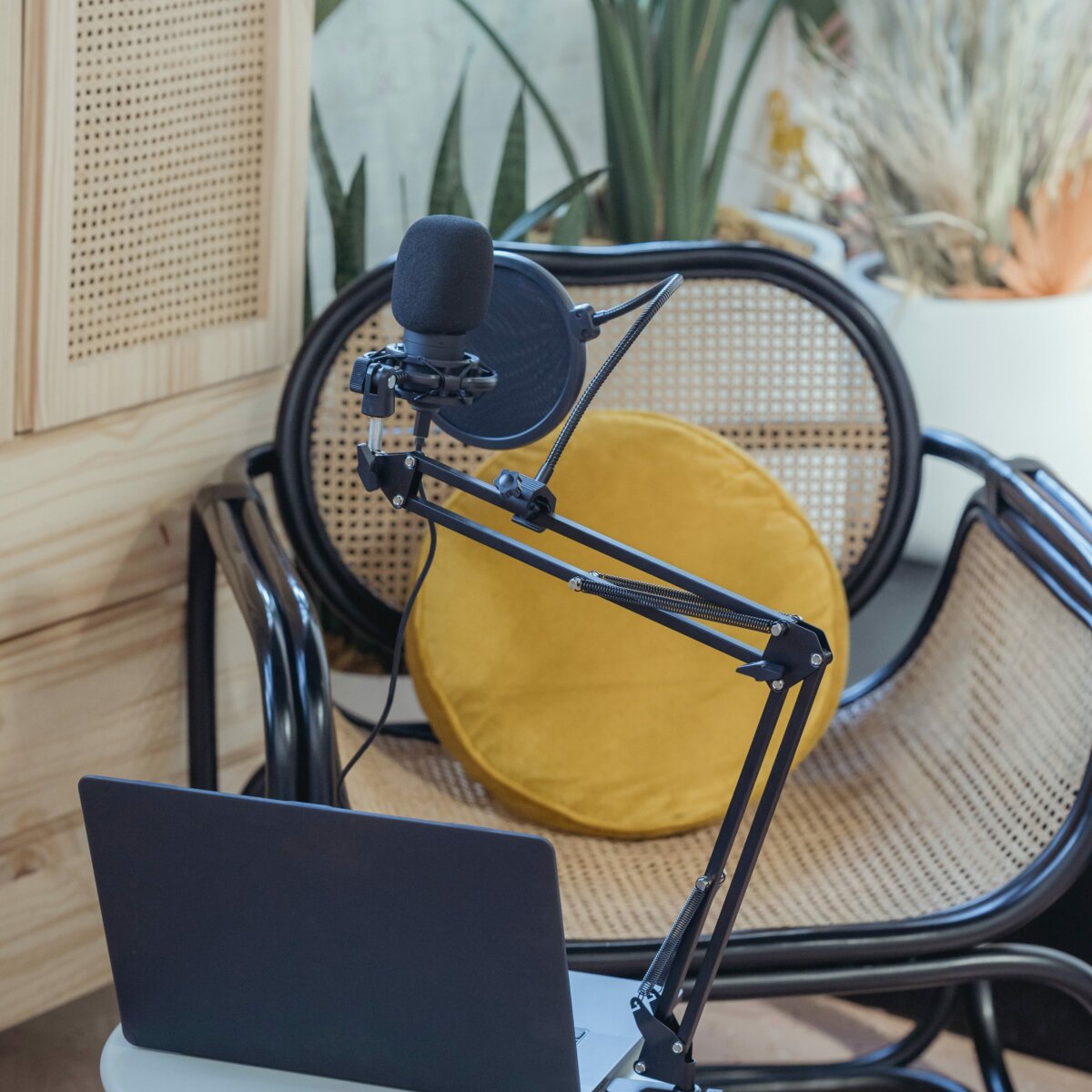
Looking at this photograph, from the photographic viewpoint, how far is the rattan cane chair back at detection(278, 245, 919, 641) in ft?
4.48

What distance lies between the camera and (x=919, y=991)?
5.27 ft

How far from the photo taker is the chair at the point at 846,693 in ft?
3.56

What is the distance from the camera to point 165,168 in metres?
1.22

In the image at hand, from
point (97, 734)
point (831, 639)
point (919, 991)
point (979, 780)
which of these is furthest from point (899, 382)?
point (97, 734)

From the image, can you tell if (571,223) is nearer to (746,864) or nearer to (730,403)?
(730,403)

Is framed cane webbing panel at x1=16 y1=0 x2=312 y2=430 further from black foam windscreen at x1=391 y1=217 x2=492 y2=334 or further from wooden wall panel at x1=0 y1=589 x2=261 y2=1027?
black foam windscreen at x1=391 y1=217 x2=492 y2=334

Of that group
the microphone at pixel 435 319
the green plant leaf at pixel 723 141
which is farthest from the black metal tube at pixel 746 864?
the green plant leaf at pixel 723 141

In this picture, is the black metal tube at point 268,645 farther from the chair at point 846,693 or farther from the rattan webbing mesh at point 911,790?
the rattan webbing mesh at point 911,790

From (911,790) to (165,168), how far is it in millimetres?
833

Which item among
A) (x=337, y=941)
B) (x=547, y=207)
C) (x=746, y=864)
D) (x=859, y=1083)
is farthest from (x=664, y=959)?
(x=547, y=207)

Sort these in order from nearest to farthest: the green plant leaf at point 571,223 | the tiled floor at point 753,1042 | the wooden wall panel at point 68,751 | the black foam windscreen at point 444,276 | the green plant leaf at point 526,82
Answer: the black foam windscreen at point 444,276
the wooden wall panel at point 68,751
the tiled floor at point 753,1042
the green plant leaf at point 571,223
the green plant leaf at point 526,82

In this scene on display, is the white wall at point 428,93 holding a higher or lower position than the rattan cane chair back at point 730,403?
higher

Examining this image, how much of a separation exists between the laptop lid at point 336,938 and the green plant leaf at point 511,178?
1062 mm

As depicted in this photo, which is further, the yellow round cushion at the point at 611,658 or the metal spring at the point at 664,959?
the yellow round cushion at the point at 611,658
